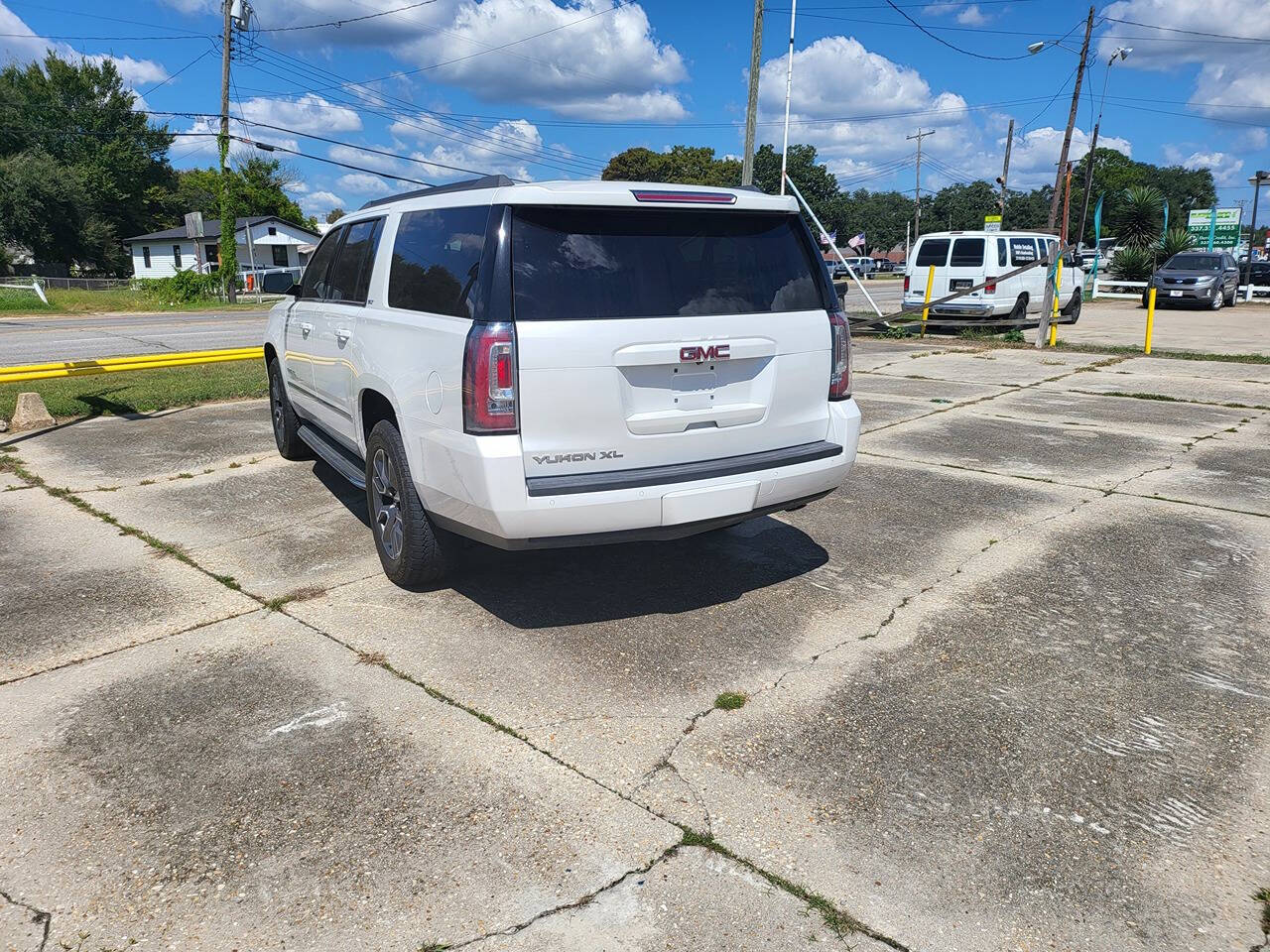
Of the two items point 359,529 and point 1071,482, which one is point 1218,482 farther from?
point 359,529

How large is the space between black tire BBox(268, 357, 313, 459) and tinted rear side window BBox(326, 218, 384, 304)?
163 centimetres

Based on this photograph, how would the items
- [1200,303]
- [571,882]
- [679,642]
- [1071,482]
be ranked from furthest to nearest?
[1200,303], [1071,482], [679,642], [571,882]

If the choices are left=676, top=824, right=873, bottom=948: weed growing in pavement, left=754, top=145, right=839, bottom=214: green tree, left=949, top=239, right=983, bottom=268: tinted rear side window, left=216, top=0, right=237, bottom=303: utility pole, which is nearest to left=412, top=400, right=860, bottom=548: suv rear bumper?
left=676, top=824, right=873, bottom=948: weed growing in pavement

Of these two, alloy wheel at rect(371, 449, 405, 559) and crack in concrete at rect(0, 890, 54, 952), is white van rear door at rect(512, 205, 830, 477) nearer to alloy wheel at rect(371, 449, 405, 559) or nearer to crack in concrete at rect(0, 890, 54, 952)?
alloy wheel at rect(371, 449, 405, 559)

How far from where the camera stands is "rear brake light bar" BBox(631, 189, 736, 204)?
12.8 ft

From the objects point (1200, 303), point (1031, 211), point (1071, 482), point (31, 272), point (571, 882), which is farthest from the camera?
point (1031, 211)

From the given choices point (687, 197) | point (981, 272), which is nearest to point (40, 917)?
point (687, 197)

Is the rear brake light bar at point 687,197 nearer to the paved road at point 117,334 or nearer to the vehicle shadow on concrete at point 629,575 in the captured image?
the vehicle shadow on concrete at point 629,575

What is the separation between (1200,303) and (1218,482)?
25.8 meters

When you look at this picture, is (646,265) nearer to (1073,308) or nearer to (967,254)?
(967,254)

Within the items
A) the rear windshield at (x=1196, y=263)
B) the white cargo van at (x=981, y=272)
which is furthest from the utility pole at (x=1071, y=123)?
the white cargo van at (x=981, y=272)

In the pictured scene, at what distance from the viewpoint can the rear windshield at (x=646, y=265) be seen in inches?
148

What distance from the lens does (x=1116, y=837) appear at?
9.17 ft

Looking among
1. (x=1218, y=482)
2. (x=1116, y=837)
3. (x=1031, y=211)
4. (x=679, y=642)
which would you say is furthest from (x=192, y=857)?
(x=1031, y=211)
